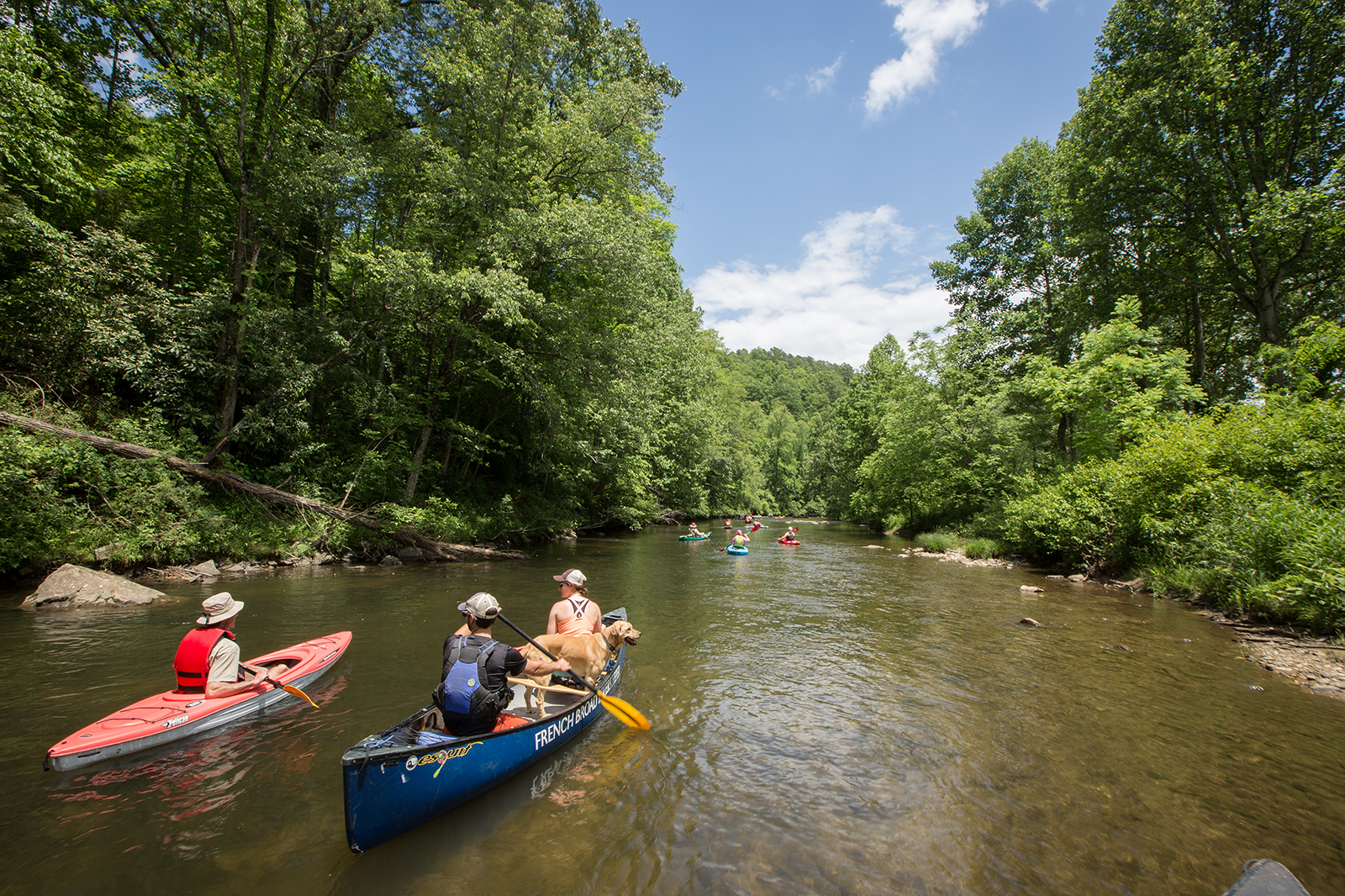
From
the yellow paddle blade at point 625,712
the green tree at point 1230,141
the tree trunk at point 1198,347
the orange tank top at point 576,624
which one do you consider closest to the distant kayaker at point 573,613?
the orange tank top at point 576,624

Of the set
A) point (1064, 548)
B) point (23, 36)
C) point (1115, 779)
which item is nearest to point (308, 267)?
point (23, 36)

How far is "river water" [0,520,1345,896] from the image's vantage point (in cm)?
391

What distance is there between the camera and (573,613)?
698 cm

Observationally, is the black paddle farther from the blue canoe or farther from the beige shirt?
the beige shirt

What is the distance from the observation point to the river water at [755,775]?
391cm

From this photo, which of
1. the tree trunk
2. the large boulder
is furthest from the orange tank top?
the tree trunk

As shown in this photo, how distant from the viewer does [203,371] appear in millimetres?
14664

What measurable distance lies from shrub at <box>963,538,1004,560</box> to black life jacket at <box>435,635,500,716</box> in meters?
20.6

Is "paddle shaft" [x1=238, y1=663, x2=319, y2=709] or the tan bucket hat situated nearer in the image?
the tan bucket hat

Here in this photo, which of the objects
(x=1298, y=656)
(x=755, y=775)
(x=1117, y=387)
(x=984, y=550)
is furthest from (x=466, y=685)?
(x=1117, y=387)

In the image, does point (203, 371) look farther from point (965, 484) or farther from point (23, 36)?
point (965, 484)

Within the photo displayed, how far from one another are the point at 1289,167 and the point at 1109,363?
8113 millimetres

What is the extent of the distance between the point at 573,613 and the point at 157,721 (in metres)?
4.09

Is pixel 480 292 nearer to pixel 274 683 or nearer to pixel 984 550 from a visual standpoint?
pixel 274 683
